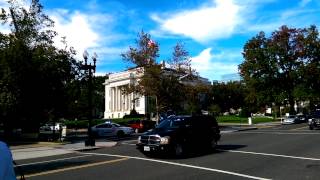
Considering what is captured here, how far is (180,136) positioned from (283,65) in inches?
2727

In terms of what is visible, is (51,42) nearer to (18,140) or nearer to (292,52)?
(18,140)

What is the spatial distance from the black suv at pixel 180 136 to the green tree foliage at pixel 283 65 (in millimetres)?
63941

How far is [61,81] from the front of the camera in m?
39.9

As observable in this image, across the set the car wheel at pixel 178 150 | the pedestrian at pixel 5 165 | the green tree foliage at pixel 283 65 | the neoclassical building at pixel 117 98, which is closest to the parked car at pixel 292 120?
the green tree foliage at pixel 283 65

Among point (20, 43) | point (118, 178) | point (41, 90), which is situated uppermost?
point (20, 43)

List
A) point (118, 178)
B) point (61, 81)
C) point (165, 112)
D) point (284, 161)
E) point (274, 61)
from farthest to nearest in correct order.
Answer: point (274, 61) < point (165, 112) < point (61, 81) < point (284, 161) < point (118, 178)

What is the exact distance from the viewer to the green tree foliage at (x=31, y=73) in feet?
117

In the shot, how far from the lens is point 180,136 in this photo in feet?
70.4

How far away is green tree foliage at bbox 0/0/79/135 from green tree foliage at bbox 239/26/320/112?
50729mm

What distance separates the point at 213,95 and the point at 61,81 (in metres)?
87.8

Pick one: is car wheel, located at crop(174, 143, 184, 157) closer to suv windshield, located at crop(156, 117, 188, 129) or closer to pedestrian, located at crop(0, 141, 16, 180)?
suv windshield, located at crop(156, 117, 188, 129)

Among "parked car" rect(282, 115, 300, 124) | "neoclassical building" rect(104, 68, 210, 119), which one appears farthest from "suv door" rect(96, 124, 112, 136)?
"neoclassical building" rect(104, 68, 210, 119)

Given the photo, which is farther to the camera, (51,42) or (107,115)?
(107,115)

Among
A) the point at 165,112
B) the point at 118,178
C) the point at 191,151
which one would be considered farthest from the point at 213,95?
the point at 118,178
